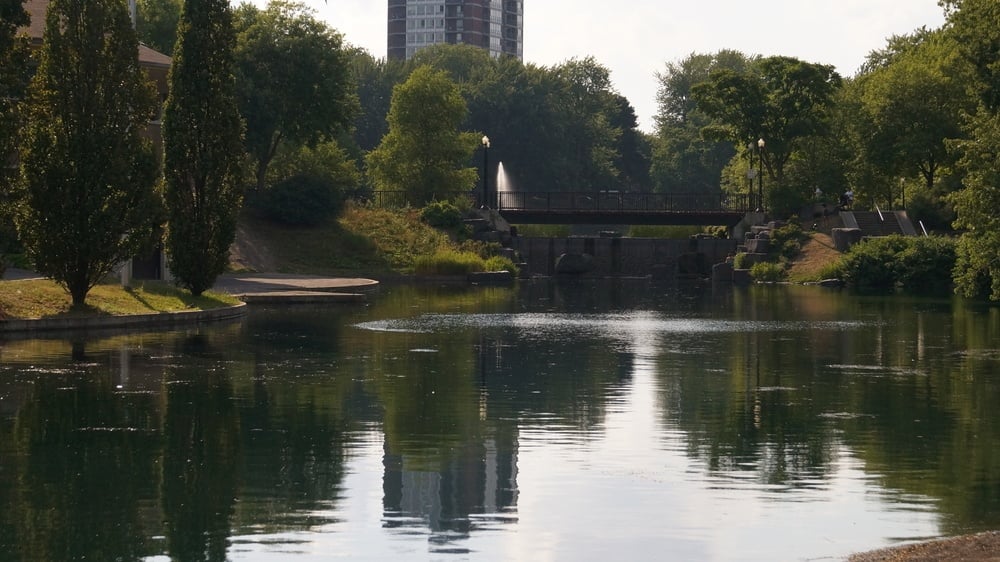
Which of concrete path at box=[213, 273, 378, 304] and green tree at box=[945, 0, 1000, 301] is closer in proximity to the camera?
green tree at box=[945, 0, 1000, 301]

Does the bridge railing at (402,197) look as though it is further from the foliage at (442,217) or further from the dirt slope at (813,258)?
the dirt slope at (813,258)

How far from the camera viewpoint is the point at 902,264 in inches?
2717

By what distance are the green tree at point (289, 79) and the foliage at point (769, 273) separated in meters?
23.5

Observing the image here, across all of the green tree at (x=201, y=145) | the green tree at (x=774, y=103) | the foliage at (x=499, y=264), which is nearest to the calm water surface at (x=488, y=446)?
the green tree at (x=201, y=145)

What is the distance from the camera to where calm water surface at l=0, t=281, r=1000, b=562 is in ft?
45.9

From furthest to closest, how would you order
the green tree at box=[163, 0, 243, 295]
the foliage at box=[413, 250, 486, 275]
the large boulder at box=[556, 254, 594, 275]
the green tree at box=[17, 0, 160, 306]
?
the large boulder at box=[556, 254, 594, 275]
the foliage at box=[413, 250, 486, 275]
the green tree at box=[163, 0, 243, 295]
the green tree at box=[17, 0, 160, 306]

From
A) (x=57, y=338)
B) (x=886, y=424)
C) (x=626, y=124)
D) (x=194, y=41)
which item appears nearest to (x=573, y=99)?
(x=626, y=124)

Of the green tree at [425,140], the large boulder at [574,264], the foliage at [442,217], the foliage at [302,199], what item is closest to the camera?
the foliage at [302,199]

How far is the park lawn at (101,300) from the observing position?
3766 cm

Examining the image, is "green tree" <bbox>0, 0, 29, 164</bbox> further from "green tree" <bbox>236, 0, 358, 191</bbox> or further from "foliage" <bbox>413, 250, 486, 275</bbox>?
"green tree" <bbox>236, 0, 358, 191</bbox>

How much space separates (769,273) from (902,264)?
35.7ft

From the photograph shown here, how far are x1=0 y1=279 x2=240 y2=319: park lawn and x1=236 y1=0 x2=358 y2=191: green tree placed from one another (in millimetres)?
33800

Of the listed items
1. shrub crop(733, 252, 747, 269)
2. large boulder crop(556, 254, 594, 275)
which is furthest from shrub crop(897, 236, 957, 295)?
large boulder crop(556, 254, 594, 275)

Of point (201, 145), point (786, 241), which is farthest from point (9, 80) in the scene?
point (786, 241)
